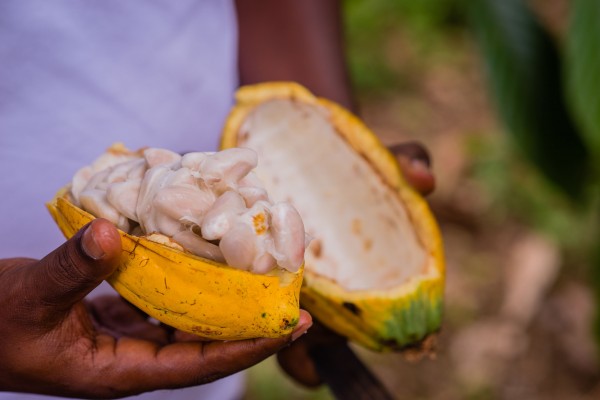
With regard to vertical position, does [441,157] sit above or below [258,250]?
below

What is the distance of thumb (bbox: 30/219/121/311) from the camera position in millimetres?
652

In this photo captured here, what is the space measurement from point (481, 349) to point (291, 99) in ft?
3.72

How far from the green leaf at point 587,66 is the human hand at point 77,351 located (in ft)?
2.64

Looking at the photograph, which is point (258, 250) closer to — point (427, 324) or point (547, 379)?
point (427, 324)

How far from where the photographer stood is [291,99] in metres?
1.14

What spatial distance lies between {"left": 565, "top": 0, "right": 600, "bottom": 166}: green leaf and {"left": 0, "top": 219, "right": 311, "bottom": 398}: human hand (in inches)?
31.6

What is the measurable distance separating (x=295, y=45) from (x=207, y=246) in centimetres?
67

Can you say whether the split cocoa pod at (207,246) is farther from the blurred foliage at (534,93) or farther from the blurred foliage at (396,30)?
the blurred foliage at (396,30)

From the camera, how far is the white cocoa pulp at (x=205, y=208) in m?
0.72

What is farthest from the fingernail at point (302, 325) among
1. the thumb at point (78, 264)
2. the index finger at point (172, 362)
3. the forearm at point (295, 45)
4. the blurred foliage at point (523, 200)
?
the blurred foliage at point (523, 200)

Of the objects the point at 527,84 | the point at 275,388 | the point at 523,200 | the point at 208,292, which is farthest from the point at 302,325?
the point at 523,200

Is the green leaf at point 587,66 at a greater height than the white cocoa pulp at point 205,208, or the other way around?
the white cocoa pulp at point 205,208

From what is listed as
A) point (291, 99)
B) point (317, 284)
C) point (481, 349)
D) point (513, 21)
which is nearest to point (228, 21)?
point (291, 99)

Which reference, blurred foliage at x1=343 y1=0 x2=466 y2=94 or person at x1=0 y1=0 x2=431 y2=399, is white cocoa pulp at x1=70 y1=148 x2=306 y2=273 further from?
blurred foliage at x1=343 y1=0 x2=466 y2=94
